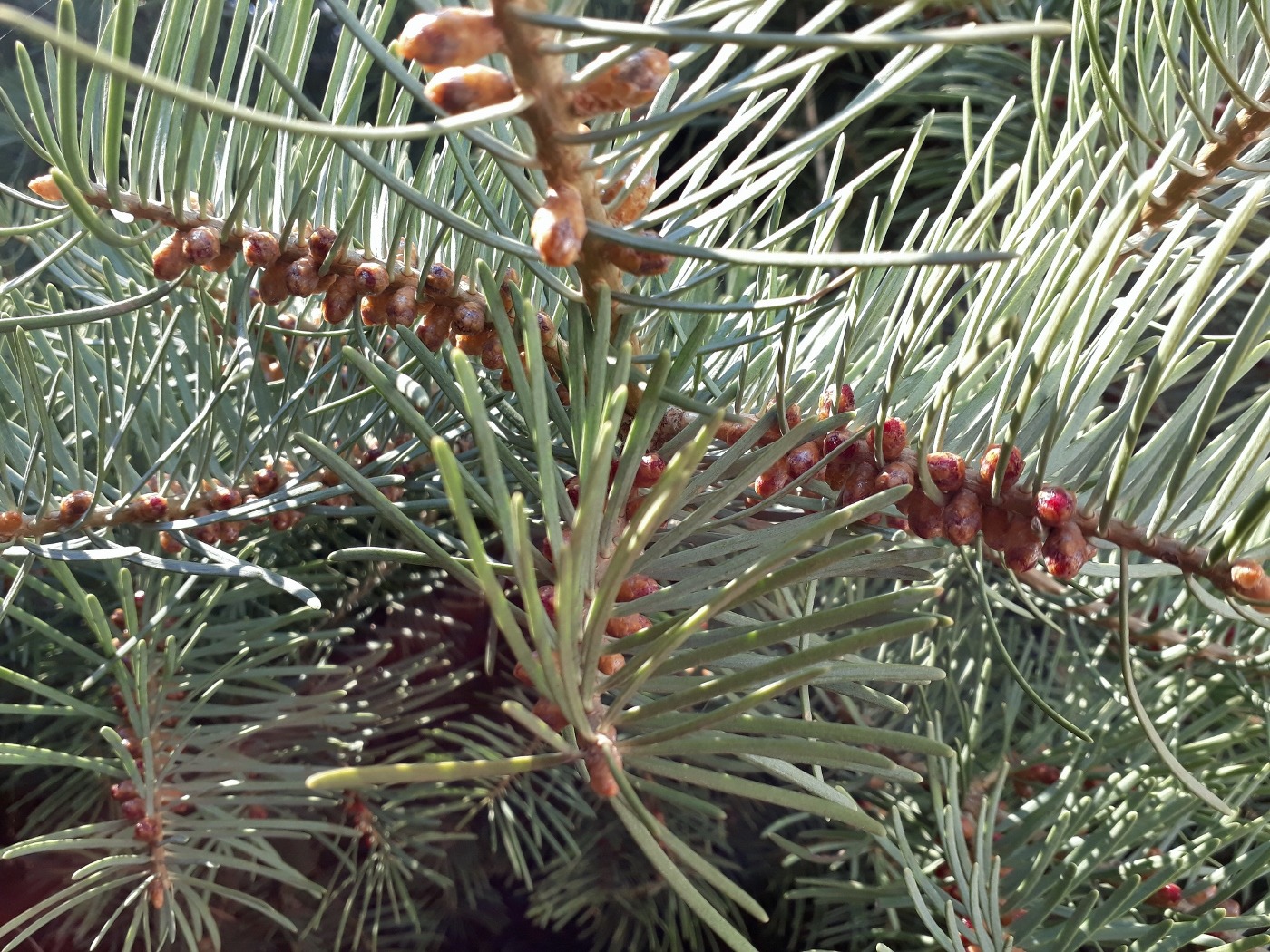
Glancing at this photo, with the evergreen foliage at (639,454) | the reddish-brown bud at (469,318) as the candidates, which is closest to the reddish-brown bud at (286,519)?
the evergreen foliage at (639,454)

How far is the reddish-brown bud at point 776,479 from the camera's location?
9.1 inches

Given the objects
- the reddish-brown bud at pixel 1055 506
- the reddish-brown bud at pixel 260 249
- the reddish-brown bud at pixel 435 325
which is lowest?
the reddish-brown bud at pixel 1055 506

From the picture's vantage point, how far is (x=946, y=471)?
8.6 inches

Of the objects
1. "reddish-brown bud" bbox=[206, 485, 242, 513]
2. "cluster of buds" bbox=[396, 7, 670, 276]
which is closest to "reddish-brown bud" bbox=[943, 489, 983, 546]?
"cluster of buds" bbox=[396, 7, 670, 276]

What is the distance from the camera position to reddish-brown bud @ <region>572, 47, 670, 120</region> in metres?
0.16

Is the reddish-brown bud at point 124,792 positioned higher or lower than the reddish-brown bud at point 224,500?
lower

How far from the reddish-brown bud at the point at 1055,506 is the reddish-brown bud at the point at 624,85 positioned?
124mm

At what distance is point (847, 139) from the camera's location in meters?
0.54

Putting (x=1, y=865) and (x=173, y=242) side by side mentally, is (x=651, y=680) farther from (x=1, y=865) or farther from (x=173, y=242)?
(x=1, y=865)

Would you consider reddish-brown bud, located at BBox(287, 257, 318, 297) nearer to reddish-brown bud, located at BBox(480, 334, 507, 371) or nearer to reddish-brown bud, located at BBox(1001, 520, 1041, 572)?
reddish-brown bud, located at BBox(480, 334, 507, 371)

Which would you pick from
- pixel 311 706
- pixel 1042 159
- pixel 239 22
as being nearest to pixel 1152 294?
pixel 1042 159

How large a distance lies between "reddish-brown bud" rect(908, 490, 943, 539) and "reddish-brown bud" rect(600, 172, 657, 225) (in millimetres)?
94

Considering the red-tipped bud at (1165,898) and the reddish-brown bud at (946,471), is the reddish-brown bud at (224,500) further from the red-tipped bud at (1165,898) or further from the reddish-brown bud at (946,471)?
the red-tipped bud at (1165,898)

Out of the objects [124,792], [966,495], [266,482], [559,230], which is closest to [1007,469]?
[966,495]
